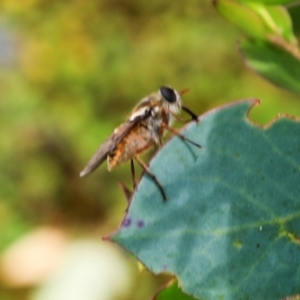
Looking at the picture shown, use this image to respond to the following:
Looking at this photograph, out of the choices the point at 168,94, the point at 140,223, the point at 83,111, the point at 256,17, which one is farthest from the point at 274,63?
the point at 83,111

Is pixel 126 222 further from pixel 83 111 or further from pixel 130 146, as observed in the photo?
pixel 83 111

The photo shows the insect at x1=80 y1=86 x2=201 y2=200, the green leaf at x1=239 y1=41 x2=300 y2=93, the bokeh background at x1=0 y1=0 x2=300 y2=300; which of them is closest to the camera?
the green leaf at x1=239 y1=41 x2=300 y2=93

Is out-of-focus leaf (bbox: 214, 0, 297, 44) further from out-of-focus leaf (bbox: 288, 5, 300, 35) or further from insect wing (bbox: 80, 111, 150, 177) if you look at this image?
insect wing (bbox: 80, 111, 150, 177)

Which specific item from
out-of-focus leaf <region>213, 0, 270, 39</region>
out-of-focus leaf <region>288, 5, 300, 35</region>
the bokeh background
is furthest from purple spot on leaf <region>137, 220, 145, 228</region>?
the bokeh background

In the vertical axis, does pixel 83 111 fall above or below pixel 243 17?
below

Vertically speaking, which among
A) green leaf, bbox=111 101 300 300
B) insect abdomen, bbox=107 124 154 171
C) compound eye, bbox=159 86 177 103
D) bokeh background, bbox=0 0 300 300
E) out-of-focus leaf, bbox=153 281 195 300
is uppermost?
green leaf, bbox=111 101 300 300

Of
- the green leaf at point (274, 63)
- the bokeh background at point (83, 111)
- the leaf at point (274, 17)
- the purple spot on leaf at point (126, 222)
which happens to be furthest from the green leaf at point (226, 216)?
the bokeh background at point (83, 111)

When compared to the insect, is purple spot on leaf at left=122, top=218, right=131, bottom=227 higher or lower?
higher
